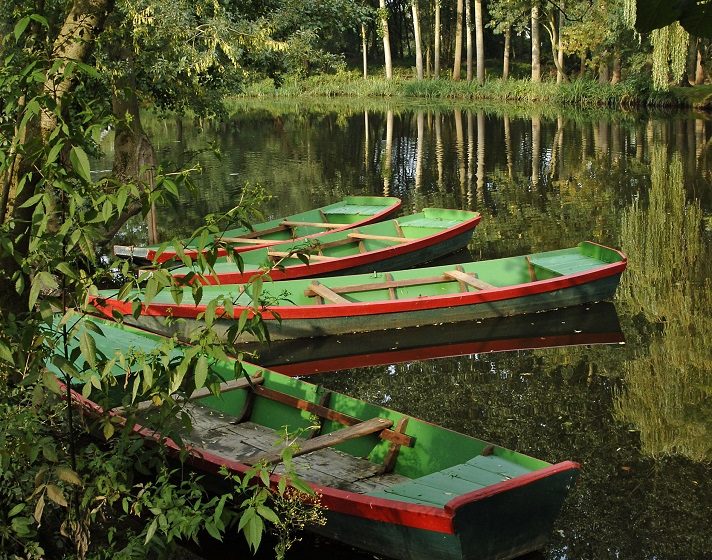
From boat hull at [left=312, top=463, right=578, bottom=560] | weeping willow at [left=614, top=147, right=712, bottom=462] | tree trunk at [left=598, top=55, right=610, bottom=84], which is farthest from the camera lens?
tree trunk at [left=598, top=55, right=610, bottom=84]

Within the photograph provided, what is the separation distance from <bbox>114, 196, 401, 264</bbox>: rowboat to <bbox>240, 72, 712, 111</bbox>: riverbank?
48.1ft

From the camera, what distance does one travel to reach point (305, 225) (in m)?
15.9

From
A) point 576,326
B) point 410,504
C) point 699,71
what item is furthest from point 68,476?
point 699,71

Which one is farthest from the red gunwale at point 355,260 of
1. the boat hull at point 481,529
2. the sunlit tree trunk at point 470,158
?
the boat hull at point 481,529

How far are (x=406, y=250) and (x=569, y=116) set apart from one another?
24.0 metres

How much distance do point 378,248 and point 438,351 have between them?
424 cm

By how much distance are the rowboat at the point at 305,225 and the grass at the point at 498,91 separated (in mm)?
13184

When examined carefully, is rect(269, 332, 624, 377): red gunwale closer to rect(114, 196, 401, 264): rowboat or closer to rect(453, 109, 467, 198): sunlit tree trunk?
rect(114, 196, 401, 264): rowboat

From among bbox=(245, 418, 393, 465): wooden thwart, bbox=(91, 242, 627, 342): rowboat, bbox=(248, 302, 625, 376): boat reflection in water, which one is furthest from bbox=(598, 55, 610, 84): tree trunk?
bbox=(245, 418, 393, 465): wooden thwart

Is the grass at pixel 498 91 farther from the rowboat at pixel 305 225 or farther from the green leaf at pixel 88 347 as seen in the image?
the green leaf at pixel 88 347

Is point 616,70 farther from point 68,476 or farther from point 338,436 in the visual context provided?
point 68,476

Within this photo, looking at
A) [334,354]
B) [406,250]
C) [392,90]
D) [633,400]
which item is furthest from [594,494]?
[392,90]

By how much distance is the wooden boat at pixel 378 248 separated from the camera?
12.8m

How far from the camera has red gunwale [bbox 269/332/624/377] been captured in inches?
415
